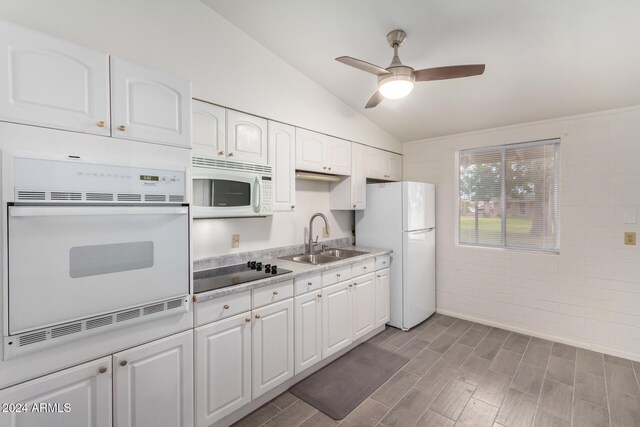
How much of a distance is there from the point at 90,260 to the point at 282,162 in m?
1.64

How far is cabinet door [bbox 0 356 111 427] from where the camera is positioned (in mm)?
1197

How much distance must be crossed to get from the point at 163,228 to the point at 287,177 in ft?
4.39

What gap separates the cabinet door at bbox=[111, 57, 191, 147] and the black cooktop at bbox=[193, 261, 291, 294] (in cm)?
89

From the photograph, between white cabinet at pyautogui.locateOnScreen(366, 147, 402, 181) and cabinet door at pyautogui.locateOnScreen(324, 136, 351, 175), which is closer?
cabinet door at pyautogui.locateOnScreen(324, 136, 351, 175)

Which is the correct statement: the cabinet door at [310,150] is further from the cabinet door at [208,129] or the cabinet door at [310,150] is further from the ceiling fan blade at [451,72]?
the ceiling fan blade at [451,72]

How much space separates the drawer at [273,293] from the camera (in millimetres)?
2086

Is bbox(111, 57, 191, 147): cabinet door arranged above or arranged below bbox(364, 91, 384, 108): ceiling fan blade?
below

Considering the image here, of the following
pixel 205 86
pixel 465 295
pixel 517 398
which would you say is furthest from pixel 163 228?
pixel 465 295

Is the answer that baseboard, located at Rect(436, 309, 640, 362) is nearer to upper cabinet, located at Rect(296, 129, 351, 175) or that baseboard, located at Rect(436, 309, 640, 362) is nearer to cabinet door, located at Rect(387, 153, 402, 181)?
cabinet door, located at Rect(387, 153, 402, 181)

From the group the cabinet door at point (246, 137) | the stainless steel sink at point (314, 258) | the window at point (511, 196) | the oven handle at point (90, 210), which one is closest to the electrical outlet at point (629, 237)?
the window at point (511, 196)

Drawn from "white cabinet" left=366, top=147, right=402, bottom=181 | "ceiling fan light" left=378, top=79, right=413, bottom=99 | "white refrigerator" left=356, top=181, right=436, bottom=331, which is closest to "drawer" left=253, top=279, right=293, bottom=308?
"ceiling fan light" left=378, top=79, right=413, bottom=99

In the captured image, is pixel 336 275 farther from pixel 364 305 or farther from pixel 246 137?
pixel 246 137

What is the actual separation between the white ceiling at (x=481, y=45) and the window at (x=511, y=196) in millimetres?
485

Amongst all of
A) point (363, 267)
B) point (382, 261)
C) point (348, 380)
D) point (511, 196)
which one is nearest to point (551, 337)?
point (511, 196)
